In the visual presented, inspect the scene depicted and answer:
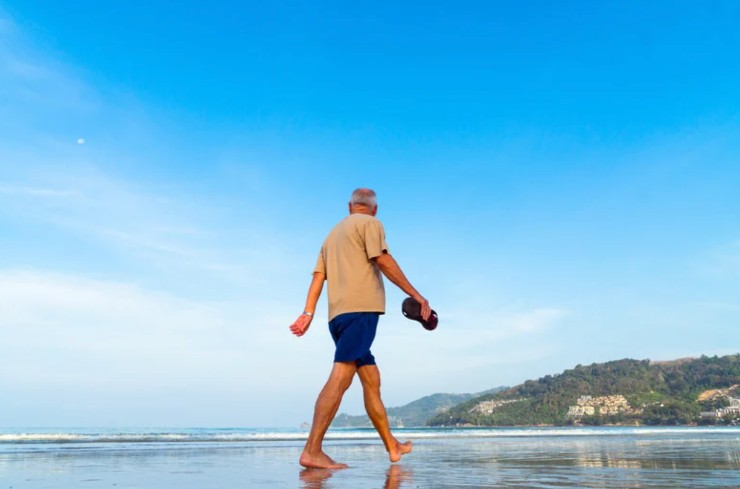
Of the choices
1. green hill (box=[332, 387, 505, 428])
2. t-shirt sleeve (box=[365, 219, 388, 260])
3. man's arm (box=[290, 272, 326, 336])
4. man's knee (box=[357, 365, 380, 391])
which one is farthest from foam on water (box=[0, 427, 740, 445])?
green hill (box=[332, 387, 505, 428])

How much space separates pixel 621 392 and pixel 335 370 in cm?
10274

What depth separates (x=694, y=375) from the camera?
9950 cm

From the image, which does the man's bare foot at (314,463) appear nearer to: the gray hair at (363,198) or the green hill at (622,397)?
the gray hair at (363,198)

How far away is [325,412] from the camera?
4730mm

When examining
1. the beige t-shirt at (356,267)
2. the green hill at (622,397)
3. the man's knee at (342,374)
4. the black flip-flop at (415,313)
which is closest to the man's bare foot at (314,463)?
the man's knee at (342,374)

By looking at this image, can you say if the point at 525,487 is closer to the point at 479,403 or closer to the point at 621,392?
the point at 621,392

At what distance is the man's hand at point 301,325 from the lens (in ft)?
16.7

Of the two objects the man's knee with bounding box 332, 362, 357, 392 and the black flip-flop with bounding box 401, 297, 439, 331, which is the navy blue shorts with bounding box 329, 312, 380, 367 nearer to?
the man's knee with bounding box 332, 362, 357, 392

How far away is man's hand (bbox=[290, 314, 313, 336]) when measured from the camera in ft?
16.7

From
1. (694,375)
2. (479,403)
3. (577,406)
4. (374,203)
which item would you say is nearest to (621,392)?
(577,406)

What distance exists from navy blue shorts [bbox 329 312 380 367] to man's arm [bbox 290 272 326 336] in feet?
1.09

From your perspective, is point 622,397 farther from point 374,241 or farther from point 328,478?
point 328,478

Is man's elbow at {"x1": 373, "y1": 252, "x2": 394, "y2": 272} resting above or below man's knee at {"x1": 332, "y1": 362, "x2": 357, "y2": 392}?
above

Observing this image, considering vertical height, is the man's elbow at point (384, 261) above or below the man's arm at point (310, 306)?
above
